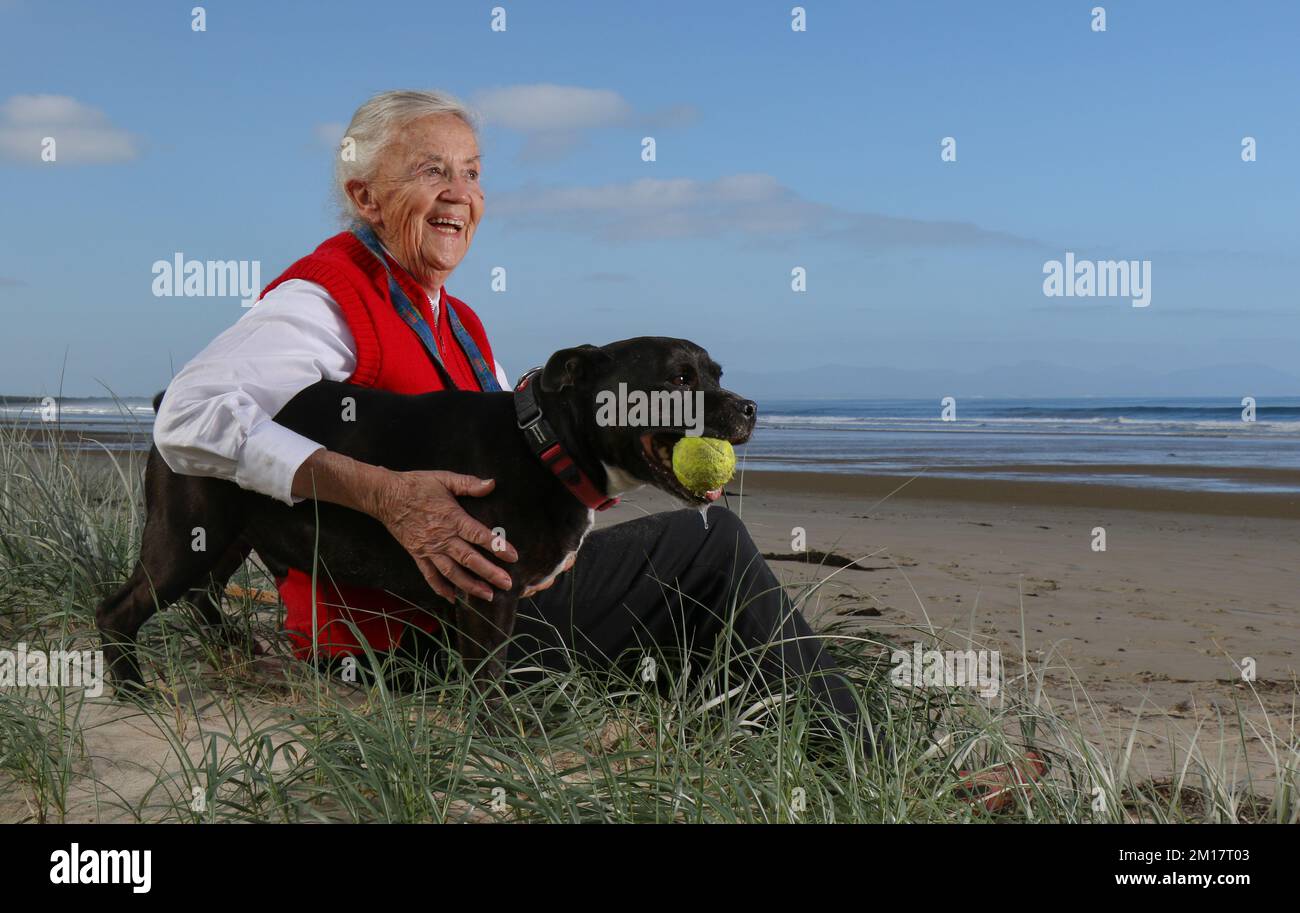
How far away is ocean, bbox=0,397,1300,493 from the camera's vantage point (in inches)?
477

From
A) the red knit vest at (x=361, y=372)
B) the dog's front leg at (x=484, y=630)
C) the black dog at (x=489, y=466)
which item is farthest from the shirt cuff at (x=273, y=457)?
the dog's front leg at (x=484, y=630)

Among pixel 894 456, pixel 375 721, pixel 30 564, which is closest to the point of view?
pixel 375 721

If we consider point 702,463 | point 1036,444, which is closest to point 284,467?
point 702,463

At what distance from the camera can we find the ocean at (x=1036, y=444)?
1211 cm

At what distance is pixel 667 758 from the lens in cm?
245

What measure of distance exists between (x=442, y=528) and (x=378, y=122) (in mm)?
1328

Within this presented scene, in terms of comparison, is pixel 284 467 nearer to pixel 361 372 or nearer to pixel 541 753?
pixel 361 372

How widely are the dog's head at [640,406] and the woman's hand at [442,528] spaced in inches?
12.4

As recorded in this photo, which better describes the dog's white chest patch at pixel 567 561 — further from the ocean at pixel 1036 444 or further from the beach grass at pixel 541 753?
the ocean at pixel 1036 444

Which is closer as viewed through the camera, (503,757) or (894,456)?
(503,757)
